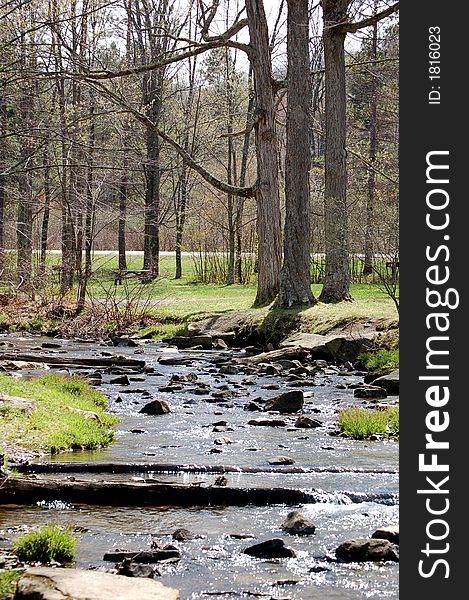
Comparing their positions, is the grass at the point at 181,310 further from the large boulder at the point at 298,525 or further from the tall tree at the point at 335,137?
the large boulder at the point at 298,525

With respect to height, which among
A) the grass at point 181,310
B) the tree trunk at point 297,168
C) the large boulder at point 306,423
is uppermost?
the tree trunk at point 297,168

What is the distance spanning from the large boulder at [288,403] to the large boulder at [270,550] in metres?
6.52

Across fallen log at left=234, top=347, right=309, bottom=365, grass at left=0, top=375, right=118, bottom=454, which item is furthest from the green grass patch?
grass at left=0, top=375, right=118, bottom=454

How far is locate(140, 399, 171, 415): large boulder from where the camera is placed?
13.1m

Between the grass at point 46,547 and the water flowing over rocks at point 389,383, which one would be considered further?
the water flowing over rocks at point 389,383

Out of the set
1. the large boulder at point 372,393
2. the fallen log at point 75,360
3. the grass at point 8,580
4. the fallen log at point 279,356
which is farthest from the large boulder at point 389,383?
the grass at point 8,580

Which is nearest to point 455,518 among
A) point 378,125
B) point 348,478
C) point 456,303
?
point 456,303

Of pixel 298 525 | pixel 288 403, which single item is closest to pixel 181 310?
pixel 288 403

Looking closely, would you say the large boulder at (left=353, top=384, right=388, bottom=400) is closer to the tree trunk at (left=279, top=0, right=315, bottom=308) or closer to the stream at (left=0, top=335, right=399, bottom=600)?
the stream at (left=0, top=335, right=399, bottom=600)

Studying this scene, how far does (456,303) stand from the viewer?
558cm

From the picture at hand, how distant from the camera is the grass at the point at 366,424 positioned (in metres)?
11.6

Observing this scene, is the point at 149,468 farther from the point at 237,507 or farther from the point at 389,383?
the point at 389,383

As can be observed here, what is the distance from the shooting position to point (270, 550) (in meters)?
7.03

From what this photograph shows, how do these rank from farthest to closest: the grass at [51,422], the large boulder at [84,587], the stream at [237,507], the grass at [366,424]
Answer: the grass at [366,424] < the grass at [51,422] < the stream at [237,507] < the large boulder at [84,587]
